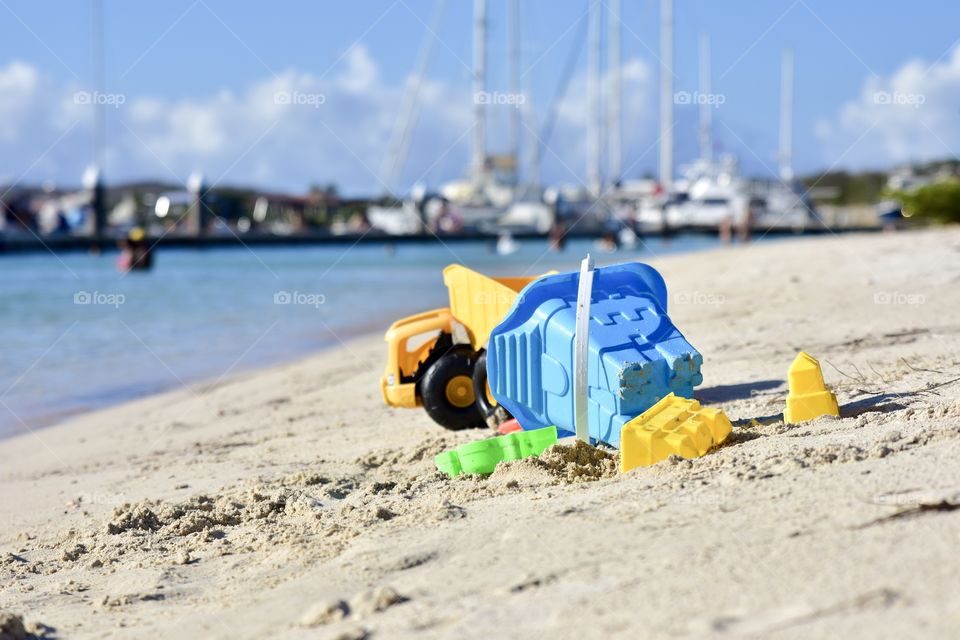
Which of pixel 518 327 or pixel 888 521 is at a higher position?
pixel 518 327

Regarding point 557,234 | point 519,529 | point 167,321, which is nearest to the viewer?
point 519,529

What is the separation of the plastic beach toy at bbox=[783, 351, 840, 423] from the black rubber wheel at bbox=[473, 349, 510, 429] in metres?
1.75

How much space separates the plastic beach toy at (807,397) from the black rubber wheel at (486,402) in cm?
175

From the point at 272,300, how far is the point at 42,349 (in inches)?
309

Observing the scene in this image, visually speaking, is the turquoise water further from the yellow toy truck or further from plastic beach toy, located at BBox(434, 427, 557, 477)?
plastic beach toy, located at BBox(434, 427, 557, 477)

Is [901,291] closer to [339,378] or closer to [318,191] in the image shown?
[339,378]

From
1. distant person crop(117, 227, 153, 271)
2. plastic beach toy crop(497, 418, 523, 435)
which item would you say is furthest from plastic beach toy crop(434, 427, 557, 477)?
distant person crop(117, 227, 153, 271)

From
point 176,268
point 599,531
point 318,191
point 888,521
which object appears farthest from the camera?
point 318,191

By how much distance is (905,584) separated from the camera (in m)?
2.46

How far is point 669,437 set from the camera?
4133 millimetres

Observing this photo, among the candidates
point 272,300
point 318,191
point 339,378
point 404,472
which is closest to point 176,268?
point 272,300

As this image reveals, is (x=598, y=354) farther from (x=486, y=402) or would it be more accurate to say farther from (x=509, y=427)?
(x=486, y=402)

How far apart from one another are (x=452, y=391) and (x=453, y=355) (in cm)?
22

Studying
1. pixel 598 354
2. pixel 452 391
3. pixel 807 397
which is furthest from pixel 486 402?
pixel 807 397
